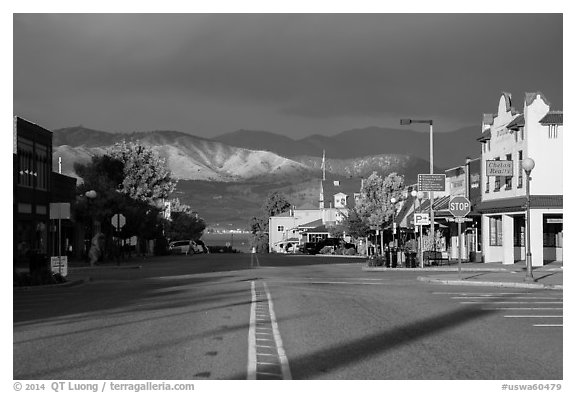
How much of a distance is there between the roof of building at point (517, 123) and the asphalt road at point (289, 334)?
19.5 m

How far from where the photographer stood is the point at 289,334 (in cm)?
1564

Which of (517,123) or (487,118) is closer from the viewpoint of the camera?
(517,123)

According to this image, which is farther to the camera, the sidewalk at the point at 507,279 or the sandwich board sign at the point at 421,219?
the sandwich board sign at the point at 421,219

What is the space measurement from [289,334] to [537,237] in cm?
3125

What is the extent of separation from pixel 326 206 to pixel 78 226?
302 feet

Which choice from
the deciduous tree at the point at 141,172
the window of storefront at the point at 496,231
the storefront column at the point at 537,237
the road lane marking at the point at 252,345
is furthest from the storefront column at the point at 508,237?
the deciduous tree at the point at 141,172

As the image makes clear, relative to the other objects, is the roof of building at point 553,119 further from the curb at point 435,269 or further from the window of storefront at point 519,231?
the curb at point 435,269

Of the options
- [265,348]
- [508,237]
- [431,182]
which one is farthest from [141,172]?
[265,348]

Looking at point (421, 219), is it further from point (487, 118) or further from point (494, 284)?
point (494, 284)

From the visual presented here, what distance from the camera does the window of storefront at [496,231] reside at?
2007 inches

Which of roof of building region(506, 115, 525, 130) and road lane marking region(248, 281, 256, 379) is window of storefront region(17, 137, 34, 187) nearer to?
roof of building region(506, 115, 525, 130)

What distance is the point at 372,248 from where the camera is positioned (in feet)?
265

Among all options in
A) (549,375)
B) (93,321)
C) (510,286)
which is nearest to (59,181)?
(510,286)

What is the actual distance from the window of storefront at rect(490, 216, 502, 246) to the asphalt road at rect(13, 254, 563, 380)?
23592mm
